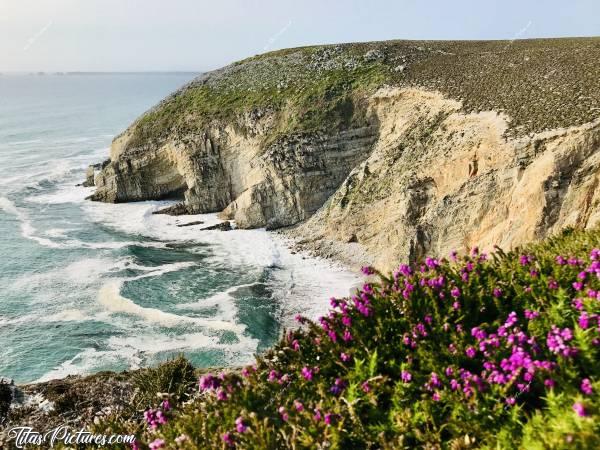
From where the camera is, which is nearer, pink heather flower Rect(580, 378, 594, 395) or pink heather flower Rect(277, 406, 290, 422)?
pink heather flower Rect(580, 378, 594, 395)

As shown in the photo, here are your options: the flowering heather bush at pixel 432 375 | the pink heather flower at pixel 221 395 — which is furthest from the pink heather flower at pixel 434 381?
the pink heather flower at pixel 221 395

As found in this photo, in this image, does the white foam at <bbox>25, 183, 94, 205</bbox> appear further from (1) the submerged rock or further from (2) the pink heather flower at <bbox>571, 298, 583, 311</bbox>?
(2) the pink heather flower at <bbox>571, 298, 583, 311</bbox>

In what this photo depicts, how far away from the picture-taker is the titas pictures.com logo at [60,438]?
24.3ft

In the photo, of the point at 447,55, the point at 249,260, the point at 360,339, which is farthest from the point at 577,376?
the point at 447,55

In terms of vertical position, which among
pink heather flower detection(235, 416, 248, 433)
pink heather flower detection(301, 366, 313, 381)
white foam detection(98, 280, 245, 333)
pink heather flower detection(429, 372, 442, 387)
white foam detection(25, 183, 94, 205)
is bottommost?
white foam detection(98, 280, 245, 333)

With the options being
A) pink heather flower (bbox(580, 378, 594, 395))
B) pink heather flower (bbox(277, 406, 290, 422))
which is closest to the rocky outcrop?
pink heather flower (bbox(580, 378, 594, 395))

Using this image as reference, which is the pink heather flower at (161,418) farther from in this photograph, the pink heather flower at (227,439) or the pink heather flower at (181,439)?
the pink heather flower at (227,439)

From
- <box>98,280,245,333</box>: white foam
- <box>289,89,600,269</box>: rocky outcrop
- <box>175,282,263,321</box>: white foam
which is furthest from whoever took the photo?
<box>175,282,263,321</box>: white foam

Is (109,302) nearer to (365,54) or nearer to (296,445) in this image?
(296,445)

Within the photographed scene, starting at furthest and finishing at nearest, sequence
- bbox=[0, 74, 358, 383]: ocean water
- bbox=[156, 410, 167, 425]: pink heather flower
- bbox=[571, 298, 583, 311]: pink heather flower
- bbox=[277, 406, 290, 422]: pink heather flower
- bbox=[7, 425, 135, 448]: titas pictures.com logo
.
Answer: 1. bbox=[0, 74, 358, 383]: ocean water
2. bbox=[7, 425, 135, 448]: titas pictures.com logo
3. bbox=[156, 410, 167, 425]: pink heather flower
4. bbox=[571, 298, 583, 311]: pink heather flower
5. bbox=[277, 406, 290, 422]: pink heather flower

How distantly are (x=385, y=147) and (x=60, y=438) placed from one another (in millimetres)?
34328

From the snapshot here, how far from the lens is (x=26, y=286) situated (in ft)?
105

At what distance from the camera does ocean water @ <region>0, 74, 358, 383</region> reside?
24.7 m

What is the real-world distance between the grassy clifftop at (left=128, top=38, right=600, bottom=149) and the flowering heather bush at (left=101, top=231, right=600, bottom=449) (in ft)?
72.3
